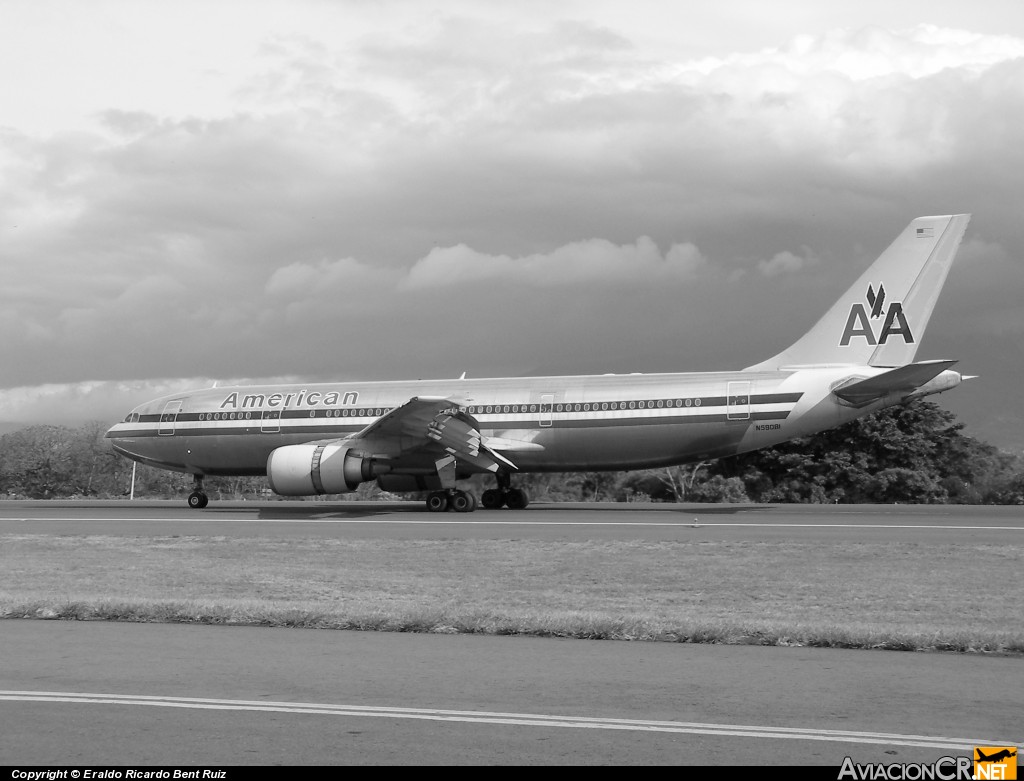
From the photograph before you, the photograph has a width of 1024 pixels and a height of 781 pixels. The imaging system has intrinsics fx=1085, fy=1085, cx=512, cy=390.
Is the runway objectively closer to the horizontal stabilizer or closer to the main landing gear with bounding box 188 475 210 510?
the main landing gear with bounding box 188 475 210 510

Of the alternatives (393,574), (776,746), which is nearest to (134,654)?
(776,746)

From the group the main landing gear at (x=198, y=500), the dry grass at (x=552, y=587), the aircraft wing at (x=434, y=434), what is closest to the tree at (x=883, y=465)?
the aircraft wing at (x=434, y=434)

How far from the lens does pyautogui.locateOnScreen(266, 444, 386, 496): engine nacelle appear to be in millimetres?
28047

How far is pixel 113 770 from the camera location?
17.9 feet

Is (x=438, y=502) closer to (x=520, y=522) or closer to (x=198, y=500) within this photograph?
(x=520, y=522)

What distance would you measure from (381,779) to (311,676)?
2.83 meters

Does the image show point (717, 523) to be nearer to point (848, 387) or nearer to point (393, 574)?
point (848, 387)

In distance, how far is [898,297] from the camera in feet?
91.8

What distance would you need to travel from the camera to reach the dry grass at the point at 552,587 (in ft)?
34.2

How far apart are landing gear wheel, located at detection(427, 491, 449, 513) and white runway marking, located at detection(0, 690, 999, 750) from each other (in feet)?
72.5

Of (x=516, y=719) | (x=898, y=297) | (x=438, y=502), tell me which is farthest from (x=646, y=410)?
(x=516, y=719)

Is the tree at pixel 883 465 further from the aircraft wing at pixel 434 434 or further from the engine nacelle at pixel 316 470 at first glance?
the engine nacelle at pixel 316 470

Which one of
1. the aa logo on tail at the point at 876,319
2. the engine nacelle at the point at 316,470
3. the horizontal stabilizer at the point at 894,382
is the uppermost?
the aa logo on tail at the point at 876,319

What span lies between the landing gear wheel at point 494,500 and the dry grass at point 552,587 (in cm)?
1139
